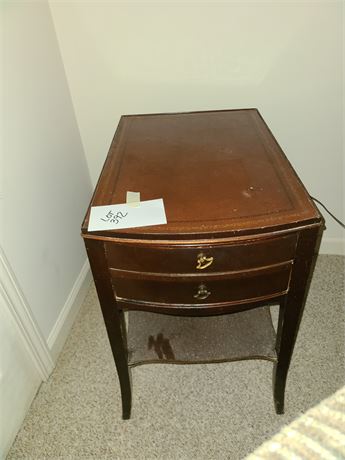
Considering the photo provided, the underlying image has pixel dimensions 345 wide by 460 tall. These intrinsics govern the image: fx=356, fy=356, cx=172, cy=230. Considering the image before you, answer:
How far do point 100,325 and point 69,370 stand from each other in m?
0.22

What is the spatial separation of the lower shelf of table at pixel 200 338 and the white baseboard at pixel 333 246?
0.61m

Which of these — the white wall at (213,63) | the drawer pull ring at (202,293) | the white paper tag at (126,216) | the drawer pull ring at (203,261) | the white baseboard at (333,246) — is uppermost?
the white wall at (213,63)

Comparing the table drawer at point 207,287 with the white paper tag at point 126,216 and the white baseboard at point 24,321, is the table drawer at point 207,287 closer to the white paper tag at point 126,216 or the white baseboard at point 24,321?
the white paper tag at point 126,216

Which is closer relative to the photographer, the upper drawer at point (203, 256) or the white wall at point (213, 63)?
the upper drawer at point (203, 256)

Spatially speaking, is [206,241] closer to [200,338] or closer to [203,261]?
[203,261]

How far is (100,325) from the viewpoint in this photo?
1442 mm

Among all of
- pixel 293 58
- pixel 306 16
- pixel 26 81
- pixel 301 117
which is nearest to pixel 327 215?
pixel 301 117

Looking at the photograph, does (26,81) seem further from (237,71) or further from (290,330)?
(290,330)

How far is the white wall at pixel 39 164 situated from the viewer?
1.00 meters

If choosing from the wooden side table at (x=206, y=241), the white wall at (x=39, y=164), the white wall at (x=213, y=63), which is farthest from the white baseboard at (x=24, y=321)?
the white wall at (x=213, y=63)

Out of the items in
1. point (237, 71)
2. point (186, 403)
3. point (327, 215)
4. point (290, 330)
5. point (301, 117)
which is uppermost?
point (237, 71)

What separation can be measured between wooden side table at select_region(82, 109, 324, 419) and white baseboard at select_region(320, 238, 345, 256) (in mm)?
723

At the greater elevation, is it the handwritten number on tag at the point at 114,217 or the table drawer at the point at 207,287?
the handwritten number on tag at the point at 114,217

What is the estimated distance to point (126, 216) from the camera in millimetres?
754
